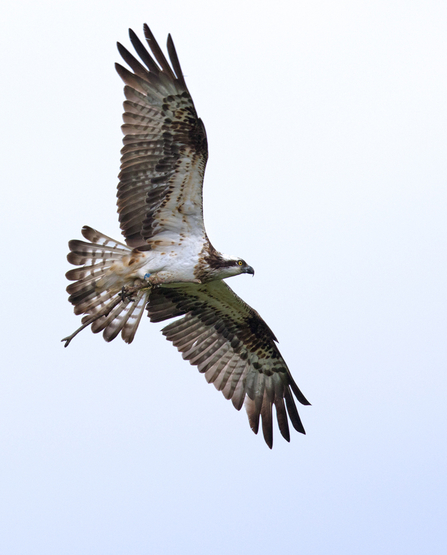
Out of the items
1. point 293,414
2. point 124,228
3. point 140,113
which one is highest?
point 140,113

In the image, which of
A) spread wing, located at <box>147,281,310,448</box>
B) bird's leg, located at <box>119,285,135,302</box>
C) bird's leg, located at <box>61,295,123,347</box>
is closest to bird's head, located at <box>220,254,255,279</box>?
spread wing, located at <box>147,281,310,448</box>

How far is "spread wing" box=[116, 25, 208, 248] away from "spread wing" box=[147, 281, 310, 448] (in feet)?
4.42

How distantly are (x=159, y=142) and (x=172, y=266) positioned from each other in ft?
Answer: 4.51

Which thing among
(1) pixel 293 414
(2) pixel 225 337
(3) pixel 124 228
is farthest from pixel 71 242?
(1) pixel 293 414

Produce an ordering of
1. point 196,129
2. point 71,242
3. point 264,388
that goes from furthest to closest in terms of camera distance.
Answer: point 264,388, point 71,242, point 196,129

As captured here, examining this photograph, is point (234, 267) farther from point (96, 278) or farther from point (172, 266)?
point (96, 278)

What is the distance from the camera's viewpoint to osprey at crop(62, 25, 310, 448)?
396 inches

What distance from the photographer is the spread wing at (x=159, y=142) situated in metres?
9.99

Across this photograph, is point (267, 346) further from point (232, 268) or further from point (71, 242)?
point (71, 242)

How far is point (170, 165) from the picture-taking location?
33.1 ft

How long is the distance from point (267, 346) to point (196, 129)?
10.0 feet

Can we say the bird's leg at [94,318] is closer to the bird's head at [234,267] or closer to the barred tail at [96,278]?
the barred tail at [96,278]

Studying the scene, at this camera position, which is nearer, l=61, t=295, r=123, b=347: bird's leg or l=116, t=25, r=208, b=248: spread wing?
l=116, t=25, r=208, b=248: spread wing

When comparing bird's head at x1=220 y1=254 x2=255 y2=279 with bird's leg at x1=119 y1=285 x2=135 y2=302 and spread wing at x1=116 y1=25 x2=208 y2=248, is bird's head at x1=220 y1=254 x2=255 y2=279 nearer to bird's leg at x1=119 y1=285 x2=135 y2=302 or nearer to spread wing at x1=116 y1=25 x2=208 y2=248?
spread wing at x1=116 y1=25 x2=208 y2=248
